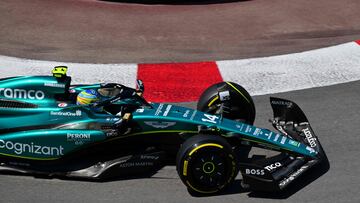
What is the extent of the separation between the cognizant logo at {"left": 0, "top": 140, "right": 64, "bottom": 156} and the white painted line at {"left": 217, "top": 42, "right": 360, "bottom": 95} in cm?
357

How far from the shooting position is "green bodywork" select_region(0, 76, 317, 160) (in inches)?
281

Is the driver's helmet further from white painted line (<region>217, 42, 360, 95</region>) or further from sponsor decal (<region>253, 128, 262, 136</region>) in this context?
white painted line (<region>217, 42, 360, 95</region>)

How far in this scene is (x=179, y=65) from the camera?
35.6 feet

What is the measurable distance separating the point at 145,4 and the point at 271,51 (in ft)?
14.3

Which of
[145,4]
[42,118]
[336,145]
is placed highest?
[42,118]

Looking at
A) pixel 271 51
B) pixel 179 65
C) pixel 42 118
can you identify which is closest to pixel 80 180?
pixel 42 118

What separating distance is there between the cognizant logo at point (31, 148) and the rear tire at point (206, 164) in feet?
4.59

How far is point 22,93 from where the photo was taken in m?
7.45

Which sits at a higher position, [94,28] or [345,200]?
[345,200]

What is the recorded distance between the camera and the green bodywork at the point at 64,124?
281 inches

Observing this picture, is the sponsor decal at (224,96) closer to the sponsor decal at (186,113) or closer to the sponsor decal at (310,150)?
the sponsor decal at (186,113)

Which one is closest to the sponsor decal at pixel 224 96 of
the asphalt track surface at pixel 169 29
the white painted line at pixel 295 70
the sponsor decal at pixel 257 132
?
the sponsor decal at pixel 257 132

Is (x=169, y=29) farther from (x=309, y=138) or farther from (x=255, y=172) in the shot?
(x=255, y=172)

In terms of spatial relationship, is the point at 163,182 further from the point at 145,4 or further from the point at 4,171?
the point at 145,4
